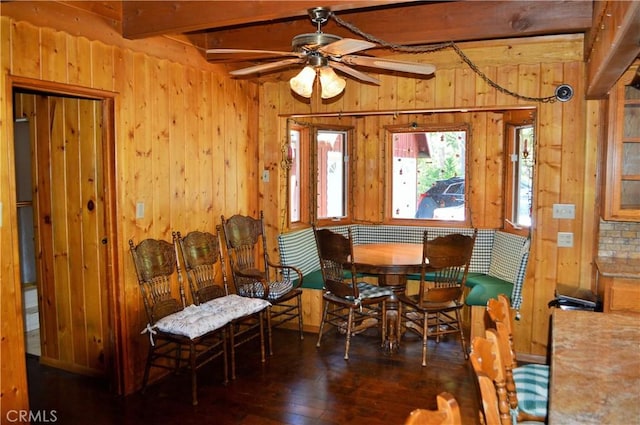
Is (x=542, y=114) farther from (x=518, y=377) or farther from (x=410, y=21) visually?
(x=518, y=377)

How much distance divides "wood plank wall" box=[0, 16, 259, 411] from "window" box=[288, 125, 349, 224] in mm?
645

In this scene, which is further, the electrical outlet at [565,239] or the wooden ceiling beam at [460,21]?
the electrical outlet at [565,239]

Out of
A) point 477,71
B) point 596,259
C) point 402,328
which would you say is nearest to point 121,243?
point 402,328

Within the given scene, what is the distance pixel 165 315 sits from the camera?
3.53 m

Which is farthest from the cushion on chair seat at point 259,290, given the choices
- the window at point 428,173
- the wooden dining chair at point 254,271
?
the window at point 428,173

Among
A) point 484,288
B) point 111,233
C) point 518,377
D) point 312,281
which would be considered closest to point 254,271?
point 312,281

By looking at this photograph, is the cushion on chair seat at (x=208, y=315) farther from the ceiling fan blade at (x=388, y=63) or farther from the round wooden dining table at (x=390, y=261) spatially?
the ceiling fan blade at (x=388, y=63)

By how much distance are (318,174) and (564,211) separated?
2621 mm

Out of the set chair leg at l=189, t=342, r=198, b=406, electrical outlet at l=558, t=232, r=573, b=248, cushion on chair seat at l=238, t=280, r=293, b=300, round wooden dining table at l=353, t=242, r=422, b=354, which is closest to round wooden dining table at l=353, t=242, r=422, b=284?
round wooden dining table at l=353, t=242, r=422, b=354

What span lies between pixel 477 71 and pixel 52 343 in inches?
154

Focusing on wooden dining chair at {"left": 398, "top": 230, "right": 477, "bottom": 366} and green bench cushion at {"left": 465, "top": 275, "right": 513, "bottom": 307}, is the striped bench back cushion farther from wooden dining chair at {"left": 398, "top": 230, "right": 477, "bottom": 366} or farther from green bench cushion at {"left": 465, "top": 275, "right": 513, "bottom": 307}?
green bench cushion at {"left": 465, "top": 275, "right": 513, "bottom": 307}

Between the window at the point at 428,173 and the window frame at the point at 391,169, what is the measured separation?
0.02 m

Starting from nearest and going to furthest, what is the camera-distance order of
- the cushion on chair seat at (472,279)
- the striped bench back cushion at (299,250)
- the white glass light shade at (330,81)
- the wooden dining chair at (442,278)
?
the white glass light shade at (330,81), the wooden dining chair at (442,278), the cushion on chair seat at (472,279), the striped bench back cushion at (299,250)

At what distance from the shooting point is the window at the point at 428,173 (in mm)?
5562
